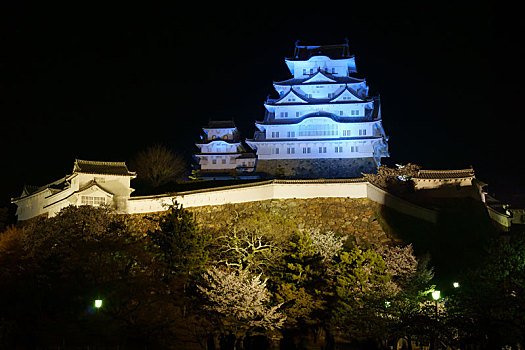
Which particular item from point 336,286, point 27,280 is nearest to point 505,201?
point 336,286

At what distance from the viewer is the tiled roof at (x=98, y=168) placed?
36.0m

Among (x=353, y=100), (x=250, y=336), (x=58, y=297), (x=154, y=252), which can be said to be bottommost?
(x=250, y=336)

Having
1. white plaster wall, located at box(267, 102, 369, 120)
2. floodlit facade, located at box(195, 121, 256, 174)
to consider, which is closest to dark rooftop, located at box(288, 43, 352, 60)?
white plaster wall, located at box(267, 102, 369, 120)

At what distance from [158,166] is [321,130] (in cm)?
1521

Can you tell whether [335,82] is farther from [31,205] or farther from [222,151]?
[31,205]

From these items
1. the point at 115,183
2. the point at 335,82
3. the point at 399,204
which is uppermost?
the point at 335,82

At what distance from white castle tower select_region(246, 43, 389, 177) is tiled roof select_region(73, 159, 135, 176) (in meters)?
13.1

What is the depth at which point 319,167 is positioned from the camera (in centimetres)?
4728

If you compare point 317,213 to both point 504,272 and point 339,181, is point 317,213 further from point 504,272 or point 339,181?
point 504,272

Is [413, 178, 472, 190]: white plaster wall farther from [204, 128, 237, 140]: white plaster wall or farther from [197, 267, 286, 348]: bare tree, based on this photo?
[197, 267, 286, 348]: bare tree

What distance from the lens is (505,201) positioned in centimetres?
5494

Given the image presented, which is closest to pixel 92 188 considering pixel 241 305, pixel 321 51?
pixel 241 305

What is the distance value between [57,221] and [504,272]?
23.3 meters

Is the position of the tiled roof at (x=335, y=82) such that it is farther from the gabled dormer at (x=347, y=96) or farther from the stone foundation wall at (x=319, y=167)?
the stone foundation wall at (x=319, y=167)
